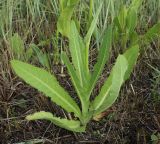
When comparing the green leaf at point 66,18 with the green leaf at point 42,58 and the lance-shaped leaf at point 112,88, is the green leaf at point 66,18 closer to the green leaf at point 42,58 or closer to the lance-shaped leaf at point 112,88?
the green leaf at point 42,58

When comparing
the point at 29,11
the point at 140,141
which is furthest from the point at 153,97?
the point at 29,11

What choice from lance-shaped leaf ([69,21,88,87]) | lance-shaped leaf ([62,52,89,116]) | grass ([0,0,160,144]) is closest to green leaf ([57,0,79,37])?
grass ([0,0,160,144])

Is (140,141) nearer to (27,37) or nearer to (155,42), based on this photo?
(155,42)

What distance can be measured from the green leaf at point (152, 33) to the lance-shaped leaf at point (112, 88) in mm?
375

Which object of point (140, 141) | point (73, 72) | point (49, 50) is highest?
point (73, 72)

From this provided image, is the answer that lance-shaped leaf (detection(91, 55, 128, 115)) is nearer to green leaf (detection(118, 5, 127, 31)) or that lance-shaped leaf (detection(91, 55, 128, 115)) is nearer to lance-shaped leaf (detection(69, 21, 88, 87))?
lance-shaped leaf (detection(69, 21, 88, 87))

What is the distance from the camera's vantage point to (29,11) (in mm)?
1790

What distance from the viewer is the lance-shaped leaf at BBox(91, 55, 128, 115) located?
1.15 m

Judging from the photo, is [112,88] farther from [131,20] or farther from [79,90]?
[131,20]

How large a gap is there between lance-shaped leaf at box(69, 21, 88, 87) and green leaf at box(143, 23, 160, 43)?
35 centimetres

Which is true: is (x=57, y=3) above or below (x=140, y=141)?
above

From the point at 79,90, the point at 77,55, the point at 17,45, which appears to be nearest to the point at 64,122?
the point at 79,90

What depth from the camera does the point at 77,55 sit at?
4.28ft

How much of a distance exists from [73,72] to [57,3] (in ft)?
2.01
